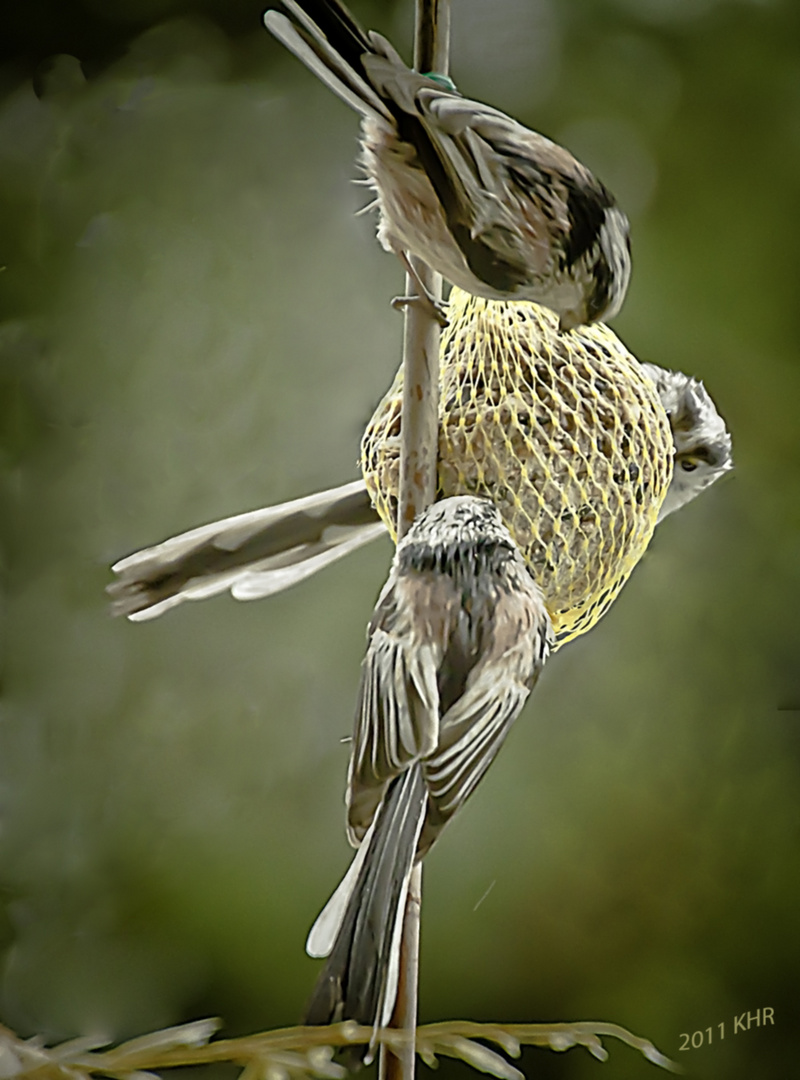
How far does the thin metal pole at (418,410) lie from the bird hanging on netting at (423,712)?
30 mm

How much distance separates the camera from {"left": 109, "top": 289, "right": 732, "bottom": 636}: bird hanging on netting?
2.97ft

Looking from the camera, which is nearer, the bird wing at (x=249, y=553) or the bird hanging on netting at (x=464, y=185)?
the bird hanging on netting at (x=464, y=185)

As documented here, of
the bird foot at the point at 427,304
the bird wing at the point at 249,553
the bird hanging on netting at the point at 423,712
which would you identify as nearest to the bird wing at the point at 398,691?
the bird hanging on netting at the point at 423,712

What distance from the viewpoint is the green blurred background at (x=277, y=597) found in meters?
0.92

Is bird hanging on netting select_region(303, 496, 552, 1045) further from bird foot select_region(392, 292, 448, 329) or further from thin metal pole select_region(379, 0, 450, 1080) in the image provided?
bird foot select_region(392, 292, 448, 329)

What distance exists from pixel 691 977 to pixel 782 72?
108 cm

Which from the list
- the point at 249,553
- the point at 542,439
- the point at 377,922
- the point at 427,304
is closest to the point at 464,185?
the point at 427,304

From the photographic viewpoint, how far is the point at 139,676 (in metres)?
0.94

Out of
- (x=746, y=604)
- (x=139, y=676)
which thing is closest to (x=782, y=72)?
(x=746, y=604)

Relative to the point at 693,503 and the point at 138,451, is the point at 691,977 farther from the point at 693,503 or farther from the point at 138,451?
the point at 138,451

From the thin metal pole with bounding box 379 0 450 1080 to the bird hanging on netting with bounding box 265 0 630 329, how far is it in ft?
0.12

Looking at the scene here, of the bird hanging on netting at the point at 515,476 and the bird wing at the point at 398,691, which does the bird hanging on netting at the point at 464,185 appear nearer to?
the bird hanging on netting at the point at 515,476

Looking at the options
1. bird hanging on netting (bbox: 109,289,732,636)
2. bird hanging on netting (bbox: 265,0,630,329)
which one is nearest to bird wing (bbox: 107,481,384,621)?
bird hanging on netting (bbox: 109,289,732,636)

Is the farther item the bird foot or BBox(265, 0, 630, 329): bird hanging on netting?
the bird foot
